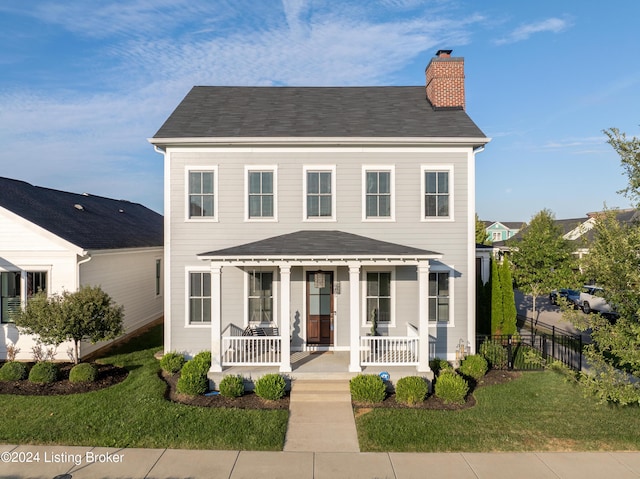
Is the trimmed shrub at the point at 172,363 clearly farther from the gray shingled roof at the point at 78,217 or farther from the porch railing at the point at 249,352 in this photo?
the gray shingled roof at the point at 78,217

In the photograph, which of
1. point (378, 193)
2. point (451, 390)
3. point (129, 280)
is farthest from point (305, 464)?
point (129, 280)

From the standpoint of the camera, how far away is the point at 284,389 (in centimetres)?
944

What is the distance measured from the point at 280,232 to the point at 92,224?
353 inches

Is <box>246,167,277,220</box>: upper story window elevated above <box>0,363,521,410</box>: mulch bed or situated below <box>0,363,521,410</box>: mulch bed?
above

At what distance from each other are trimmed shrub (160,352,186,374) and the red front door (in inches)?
153

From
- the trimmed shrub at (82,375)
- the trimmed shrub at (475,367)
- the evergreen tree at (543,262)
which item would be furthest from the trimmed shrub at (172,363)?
the evergreen tree at (543,262)

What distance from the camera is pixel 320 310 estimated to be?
12.2 meters

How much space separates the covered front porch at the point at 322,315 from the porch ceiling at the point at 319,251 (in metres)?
0.03

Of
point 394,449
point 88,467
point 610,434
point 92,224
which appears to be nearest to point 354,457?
point 394,449

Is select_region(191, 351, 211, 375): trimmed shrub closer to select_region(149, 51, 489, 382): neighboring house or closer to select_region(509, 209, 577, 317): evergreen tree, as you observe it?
select_region(149, 51, 489, 382): neighboring house

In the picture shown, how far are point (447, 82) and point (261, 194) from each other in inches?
307

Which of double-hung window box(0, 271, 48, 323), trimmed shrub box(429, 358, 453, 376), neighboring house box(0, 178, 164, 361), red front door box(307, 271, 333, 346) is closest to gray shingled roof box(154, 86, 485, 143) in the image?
red front door box(307, 271, 333, 346)

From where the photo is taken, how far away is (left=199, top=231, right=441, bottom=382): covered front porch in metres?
10.1

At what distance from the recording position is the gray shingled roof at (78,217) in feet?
42.0
